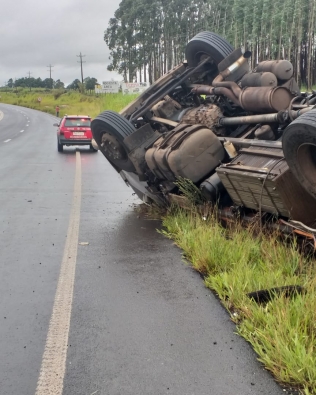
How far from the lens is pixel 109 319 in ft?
15.3

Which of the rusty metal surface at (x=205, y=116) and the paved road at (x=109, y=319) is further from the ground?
the rusty metal surface at (x=205, y=116)

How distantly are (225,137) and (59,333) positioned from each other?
414 centimetres

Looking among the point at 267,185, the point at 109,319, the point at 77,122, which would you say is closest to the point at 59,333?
the point at 109,319

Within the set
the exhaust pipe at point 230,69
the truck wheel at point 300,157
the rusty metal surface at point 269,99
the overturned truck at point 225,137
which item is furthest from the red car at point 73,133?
the truck wheel at point 300,157

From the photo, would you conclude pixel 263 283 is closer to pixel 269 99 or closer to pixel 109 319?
pixel 109 319

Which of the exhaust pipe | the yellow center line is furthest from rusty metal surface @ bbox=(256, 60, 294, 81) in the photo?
the yellow center line

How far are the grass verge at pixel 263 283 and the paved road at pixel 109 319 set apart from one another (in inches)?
4.5

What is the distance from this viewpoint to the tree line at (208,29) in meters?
51.3

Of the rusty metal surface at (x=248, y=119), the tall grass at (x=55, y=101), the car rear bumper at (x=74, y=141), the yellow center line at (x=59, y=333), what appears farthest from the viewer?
the tall grass at (x=55, y=101)

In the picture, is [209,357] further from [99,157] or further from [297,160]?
[99,157]

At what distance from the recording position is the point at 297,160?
5344mm

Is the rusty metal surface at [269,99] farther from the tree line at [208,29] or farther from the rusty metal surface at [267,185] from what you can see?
the tree line at [208,29]

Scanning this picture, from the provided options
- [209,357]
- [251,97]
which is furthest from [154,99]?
[209,357]

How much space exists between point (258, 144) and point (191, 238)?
1.29 meters
